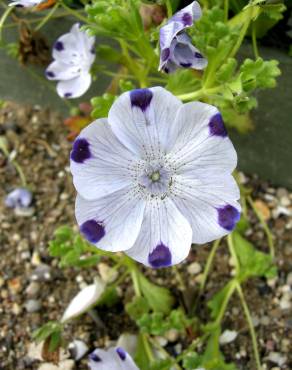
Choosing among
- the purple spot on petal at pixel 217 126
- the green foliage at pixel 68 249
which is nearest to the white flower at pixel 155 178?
the purple spot on petal at pixel 217 126

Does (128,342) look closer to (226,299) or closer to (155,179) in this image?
(226,299)

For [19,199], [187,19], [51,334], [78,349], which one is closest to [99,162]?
[187,19]

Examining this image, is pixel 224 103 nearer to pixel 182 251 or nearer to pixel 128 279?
pixel 182 251

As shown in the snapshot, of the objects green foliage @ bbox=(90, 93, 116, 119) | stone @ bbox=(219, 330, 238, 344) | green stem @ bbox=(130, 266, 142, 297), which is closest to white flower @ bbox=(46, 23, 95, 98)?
green foliage @ bbox=(90, 93, 116, 119)

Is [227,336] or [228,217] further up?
[228,217]

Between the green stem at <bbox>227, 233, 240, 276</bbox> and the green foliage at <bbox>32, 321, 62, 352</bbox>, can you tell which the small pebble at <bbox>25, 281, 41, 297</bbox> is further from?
the green stem at <bbox>227, 233, 240, 276</bbox>

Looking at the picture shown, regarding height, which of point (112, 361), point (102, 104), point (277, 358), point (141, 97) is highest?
point (141, 97)

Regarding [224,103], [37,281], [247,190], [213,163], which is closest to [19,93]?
[37,281]
